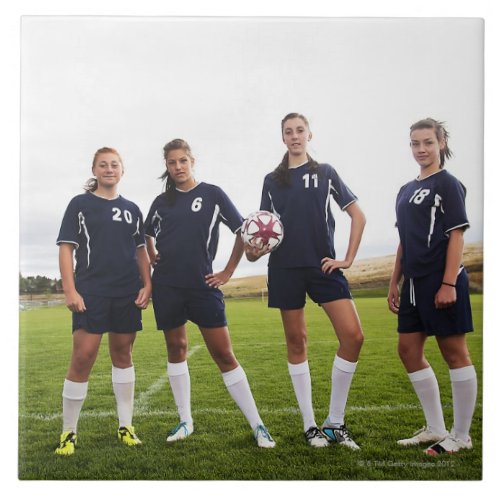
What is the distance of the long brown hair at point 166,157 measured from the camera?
13.4ft

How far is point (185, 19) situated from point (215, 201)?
3.89 ft

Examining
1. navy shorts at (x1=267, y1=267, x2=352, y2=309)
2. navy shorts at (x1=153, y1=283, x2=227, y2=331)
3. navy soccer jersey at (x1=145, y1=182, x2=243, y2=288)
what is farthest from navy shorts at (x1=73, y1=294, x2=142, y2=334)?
navy shorts at (x1=267, y1=267, x2=352, y2=309)

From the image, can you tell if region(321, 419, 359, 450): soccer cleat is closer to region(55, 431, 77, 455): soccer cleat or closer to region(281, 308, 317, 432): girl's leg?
region(281, 308, 317, 432): girl's leg

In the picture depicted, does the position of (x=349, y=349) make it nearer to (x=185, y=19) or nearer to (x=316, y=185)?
(x=316, y=185)

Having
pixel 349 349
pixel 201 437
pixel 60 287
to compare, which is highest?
pixel 60 287

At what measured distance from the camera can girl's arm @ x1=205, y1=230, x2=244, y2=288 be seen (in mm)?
4039

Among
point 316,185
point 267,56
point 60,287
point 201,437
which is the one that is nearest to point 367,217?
point 316,185

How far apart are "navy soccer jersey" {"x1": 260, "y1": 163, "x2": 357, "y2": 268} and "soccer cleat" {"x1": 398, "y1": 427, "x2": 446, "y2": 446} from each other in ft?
3.97

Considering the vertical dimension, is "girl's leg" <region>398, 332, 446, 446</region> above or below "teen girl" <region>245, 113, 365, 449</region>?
below

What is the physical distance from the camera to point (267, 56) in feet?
13.7

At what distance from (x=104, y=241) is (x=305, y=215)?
4.06 feet

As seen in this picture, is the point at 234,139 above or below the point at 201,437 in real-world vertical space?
above

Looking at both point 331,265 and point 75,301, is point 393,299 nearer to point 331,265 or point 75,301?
point 331,265

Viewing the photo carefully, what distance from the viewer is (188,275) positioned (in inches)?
159
